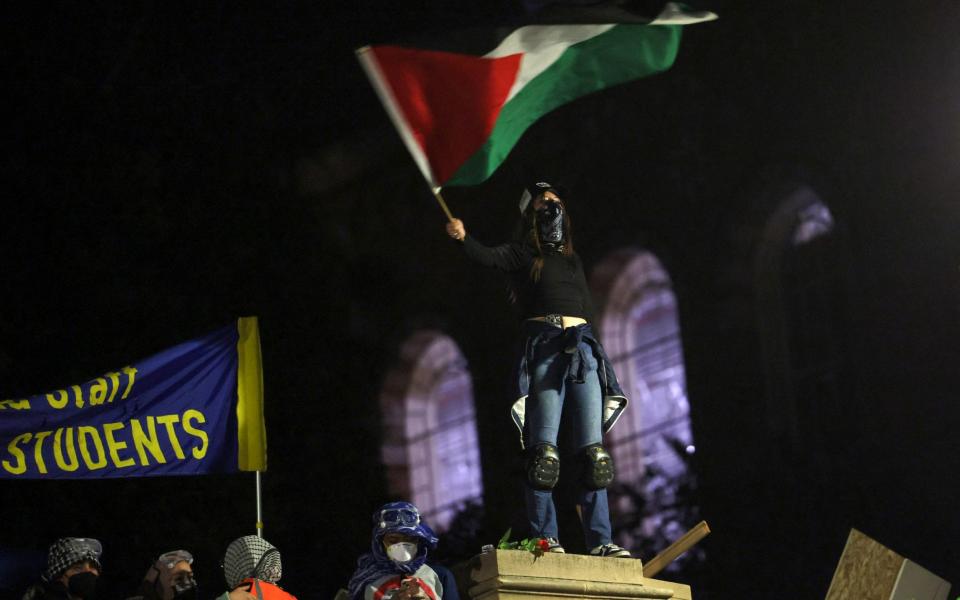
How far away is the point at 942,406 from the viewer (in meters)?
21.0

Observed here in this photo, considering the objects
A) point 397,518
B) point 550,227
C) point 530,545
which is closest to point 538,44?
point 550,227

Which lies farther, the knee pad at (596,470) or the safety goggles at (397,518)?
the knee pad at (596,470)

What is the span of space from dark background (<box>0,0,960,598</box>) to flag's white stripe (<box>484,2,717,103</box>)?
2.16 m

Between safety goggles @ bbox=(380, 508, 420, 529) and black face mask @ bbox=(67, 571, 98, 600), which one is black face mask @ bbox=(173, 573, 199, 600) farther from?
safety goggles @ bbox=(380, 508, 420, 529)

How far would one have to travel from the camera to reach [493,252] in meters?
10.6

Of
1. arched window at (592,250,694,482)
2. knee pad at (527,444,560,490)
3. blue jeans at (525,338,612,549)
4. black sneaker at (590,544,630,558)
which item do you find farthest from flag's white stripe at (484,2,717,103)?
arched window at (592,250,694,482)

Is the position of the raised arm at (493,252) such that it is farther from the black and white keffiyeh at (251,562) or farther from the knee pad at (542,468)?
the black and white keffiyeh at (251,562)

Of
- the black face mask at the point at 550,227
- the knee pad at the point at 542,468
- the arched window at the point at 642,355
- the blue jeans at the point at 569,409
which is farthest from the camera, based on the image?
the arched window at the point at 642,355

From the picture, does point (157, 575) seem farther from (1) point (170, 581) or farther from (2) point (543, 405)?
(2) point (543, 405)

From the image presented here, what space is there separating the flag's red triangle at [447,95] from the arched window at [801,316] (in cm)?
1188

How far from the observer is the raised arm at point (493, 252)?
34.3ft

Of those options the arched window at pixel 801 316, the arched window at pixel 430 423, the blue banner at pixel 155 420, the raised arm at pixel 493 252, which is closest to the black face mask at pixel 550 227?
the raised arm at pixel 493 252

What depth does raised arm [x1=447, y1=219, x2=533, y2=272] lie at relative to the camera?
10453 mm

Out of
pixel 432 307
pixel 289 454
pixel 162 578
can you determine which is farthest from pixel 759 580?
pixel 162 578
